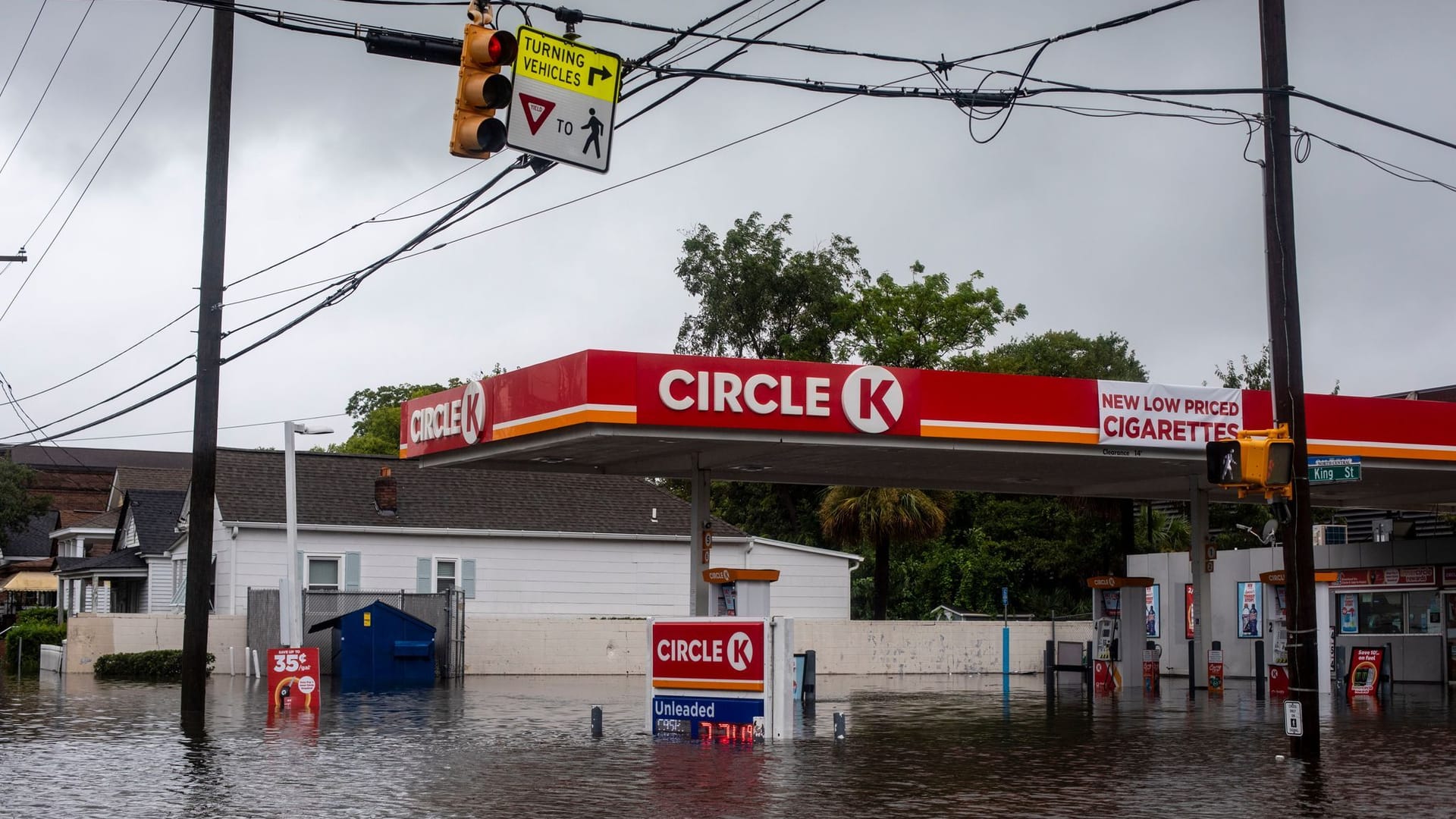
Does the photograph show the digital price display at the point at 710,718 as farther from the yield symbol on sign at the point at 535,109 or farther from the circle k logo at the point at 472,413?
the yield symbol on sign at the point at 535,109

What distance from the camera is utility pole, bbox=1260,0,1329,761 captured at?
15586 millimetres

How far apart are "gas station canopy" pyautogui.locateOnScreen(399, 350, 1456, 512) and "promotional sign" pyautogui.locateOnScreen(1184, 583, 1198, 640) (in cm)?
835

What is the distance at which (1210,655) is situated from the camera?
28.5 m

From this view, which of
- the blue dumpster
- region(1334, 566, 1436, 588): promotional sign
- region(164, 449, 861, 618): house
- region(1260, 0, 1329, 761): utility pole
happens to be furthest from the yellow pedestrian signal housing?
region(164, 449, 861, 618): house

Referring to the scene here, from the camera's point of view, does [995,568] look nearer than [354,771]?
No

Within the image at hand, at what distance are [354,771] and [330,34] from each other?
700 centimetres

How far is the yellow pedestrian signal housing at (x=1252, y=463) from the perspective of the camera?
15211mm

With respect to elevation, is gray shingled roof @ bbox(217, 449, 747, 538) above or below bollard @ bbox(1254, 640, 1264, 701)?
above

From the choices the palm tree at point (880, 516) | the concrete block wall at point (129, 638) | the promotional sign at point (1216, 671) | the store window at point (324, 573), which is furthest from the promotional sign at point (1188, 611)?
the concrete block wall at point (129, 638)

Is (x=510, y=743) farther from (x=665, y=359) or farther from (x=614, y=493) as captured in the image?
(x=614, y=493)

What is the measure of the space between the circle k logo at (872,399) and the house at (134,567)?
26.0 meters

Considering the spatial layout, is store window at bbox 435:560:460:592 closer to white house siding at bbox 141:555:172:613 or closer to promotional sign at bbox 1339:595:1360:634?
white house siding at bbox 141:555:172:613

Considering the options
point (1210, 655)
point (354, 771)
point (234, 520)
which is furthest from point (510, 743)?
point (234, 520)

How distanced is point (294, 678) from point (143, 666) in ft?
42.0
